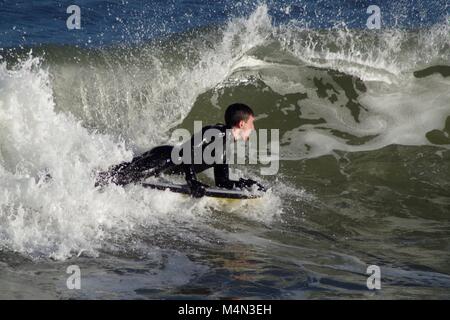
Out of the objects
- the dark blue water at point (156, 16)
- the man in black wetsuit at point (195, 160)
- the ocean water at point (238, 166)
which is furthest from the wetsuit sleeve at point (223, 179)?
the dark blue water at point (156, 16)

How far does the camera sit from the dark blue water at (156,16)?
13.3 metres

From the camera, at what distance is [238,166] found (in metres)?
9.37

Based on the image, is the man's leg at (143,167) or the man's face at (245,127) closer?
the man's face at (245,127)

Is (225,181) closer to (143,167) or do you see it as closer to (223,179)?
(223,179)

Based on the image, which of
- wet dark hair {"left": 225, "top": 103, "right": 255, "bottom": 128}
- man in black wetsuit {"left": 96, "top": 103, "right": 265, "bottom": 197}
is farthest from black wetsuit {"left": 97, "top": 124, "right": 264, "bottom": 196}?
wet dark hair {"left": 225, "top": 103, "right": 255, "bottom": 128}

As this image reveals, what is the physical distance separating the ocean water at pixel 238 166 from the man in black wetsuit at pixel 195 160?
19 centimetres

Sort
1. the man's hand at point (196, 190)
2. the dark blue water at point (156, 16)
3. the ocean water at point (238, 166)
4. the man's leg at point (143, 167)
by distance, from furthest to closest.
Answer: the dark blue water at point (156, 16) → the man's leg at point (143, 167) → the man's hand at point (196, 190) → the ocean water at point (238, 166)

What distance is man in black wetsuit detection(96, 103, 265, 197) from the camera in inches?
283

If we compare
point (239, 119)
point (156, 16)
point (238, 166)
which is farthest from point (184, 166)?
point (156, 16)

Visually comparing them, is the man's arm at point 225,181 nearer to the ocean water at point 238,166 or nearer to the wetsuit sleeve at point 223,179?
the wetsuit sleeve at point 223,179

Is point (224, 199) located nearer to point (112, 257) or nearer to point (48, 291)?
Result: point (112, 257)

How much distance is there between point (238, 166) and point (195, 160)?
2148mm

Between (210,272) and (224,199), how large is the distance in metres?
1.85
